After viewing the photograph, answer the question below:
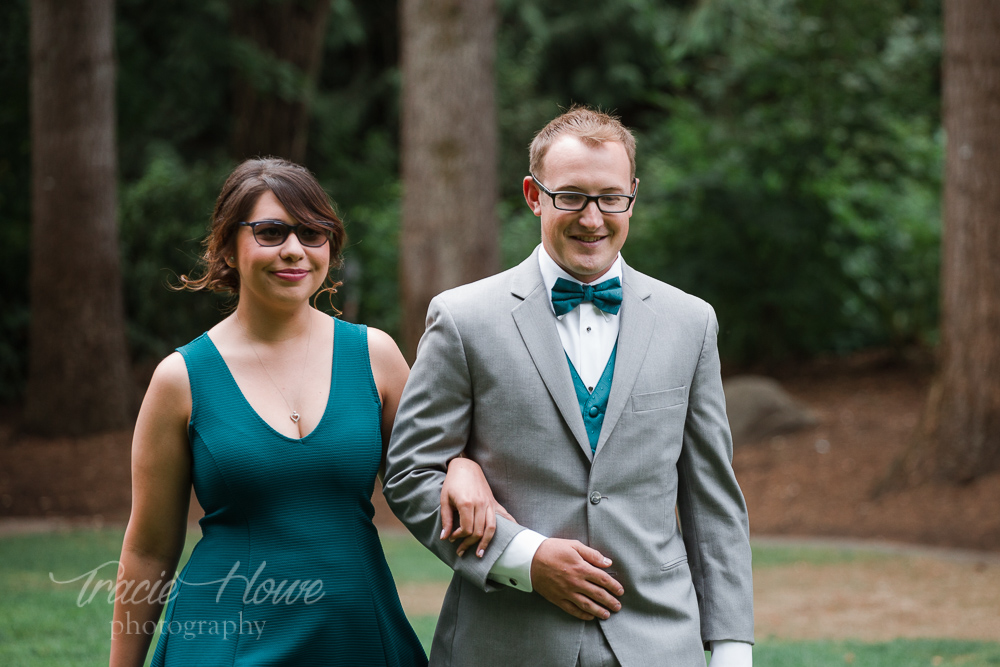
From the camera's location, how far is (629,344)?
8.04 ft

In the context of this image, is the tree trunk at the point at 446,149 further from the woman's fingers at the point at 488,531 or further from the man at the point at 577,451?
the woman's fingers at the point at 488,531

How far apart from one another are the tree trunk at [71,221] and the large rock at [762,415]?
21.7 feet

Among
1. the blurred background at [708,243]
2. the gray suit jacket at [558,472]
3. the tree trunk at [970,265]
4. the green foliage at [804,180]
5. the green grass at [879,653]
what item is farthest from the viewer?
the green foliage at [804,180]

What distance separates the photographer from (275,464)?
8.14ft

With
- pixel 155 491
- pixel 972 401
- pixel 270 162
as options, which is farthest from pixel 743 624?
pixel 972 401

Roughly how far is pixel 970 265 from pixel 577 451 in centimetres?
655

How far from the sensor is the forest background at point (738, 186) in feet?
41.2

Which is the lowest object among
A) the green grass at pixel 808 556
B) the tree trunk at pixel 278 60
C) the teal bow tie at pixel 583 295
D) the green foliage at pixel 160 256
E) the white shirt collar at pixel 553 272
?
the green grass at pixel 808 556

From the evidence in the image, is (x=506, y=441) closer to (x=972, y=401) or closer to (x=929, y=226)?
(x=972, y=401)

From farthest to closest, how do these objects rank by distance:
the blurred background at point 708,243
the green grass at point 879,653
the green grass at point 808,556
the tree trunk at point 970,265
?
the tree trunk at point 970,265 → the blurred background at point 708,243 → the green grass at point 808,556 → the green grass at point 879,653

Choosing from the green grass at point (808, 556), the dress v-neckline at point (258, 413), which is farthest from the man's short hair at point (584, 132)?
the green grass at point (808, 556)

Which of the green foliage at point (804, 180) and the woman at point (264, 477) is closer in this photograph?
the woman at point (264, 477)

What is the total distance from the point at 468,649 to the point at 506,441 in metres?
0.50

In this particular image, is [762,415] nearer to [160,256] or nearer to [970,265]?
[970,265]
